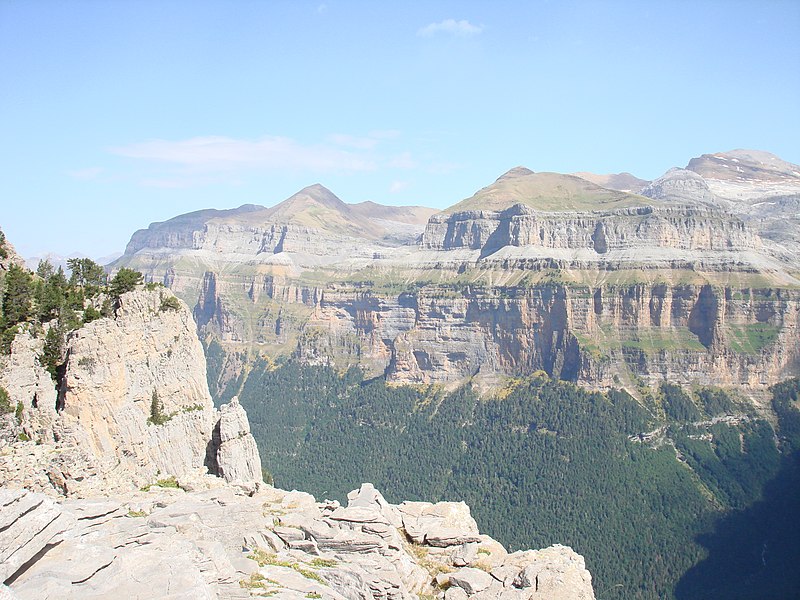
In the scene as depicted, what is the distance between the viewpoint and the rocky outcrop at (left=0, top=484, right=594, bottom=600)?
81.3 ft

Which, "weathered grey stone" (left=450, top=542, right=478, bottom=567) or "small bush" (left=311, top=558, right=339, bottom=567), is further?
"weathered grey stone" (left=450, top=542, right=478, bottom=567)

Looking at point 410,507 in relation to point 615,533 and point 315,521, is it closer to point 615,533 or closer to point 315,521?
point 315,521

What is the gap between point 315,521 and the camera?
129 ft

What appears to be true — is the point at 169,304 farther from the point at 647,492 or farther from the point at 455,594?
the point at 647,492

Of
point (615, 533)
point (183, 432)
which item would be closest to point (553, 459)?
point (615, 533)

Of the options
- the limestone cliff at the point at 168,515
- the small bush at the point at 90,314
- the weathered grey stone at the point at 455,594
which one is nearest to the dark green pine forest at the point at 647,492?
the limestone cliff at the point at 168,515

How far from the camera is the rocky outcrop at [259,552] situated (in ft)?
81.3

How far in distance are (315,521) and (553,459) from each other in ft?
511

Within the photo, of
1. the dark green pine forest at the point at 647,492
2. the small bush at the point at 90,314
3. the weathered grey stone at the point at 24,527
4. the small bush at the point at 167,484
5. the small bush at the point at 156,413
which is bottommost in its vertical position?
Answer: the dark green pine forest at the point at 647,492

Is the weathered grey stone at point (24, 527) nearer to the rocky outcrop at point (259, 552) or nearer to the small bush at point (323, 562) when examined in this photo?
the rocky outcrop at point (259, 552)

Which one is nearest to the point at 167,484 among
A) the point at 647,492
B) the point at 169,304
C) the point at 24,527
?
the point at 169,304

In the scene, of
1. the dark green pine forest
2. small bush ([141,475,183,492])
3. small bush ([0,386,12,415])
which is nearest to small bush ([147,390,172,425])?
small bush ([141,475,183,492])

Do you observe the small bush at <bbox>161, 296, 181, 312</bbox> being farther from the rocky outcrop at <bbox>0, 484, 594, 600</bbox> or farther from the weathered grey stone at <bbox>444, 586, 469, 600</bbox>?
the weathered grey stone at <bbox>444, 586, 469, 600</bbox>

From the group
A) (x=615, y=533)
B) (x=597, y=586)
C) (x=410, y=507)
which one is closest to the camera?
(x=410, y=507)
